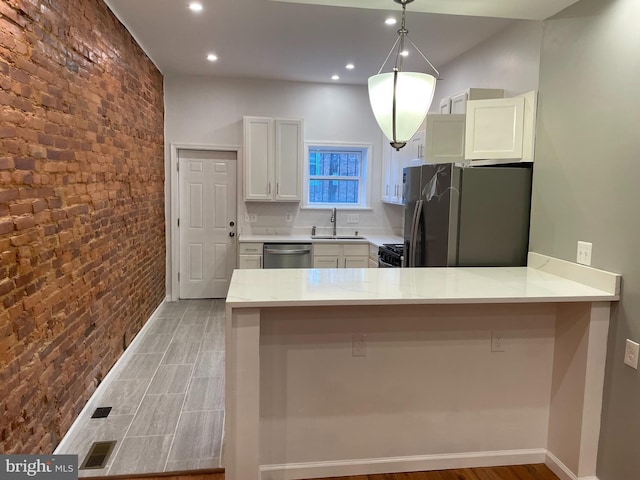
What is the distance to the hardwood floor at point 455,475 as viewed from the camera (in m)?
2.34

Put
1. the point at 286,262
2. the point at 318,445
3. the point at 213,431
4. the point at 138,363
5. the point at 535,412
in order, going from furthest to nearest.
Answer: the point at 286,262 → the point at 138,363 → the point at 213,431 → the point at 535,412 → the point at 318,445

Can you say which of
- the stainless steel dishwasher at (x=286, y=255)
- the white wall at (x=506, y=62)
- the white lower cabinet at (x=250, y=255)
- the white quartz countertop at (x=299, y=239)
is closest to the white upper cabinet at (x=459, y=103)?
the white wall at (x=506, y=62)

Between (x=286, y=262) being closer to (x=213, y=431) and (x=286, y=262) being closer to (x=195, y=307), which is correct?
(x=195, y=307)

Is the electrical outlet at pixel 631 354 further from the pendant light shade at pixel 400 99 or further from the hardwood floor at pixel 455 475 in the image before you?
the pendant light shade at pixel 400 99

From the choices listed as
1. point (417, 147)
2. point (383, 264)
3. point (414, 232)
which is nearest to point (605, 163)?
point (414, 232)

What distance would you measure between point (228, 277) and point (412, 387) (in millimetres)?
3869

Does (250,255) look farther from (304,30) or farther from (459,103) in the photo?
(459,103)

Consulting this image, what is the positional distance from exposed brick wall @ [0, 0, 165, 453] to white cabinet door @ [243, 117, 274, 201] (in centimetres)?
157

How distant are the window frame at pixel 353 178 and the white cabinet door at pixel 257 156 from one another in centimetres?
53

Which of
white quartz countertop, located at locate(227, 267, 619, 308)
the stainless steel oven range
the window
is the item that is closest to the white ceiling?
the window

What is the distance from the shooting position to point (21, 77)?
2.05 m

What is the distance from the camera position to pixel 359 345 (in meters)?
2.34

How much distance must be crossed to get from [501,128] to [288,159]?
303 centimetres

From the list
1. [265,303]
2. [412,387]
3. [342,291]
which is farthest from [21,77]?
[412,387]
